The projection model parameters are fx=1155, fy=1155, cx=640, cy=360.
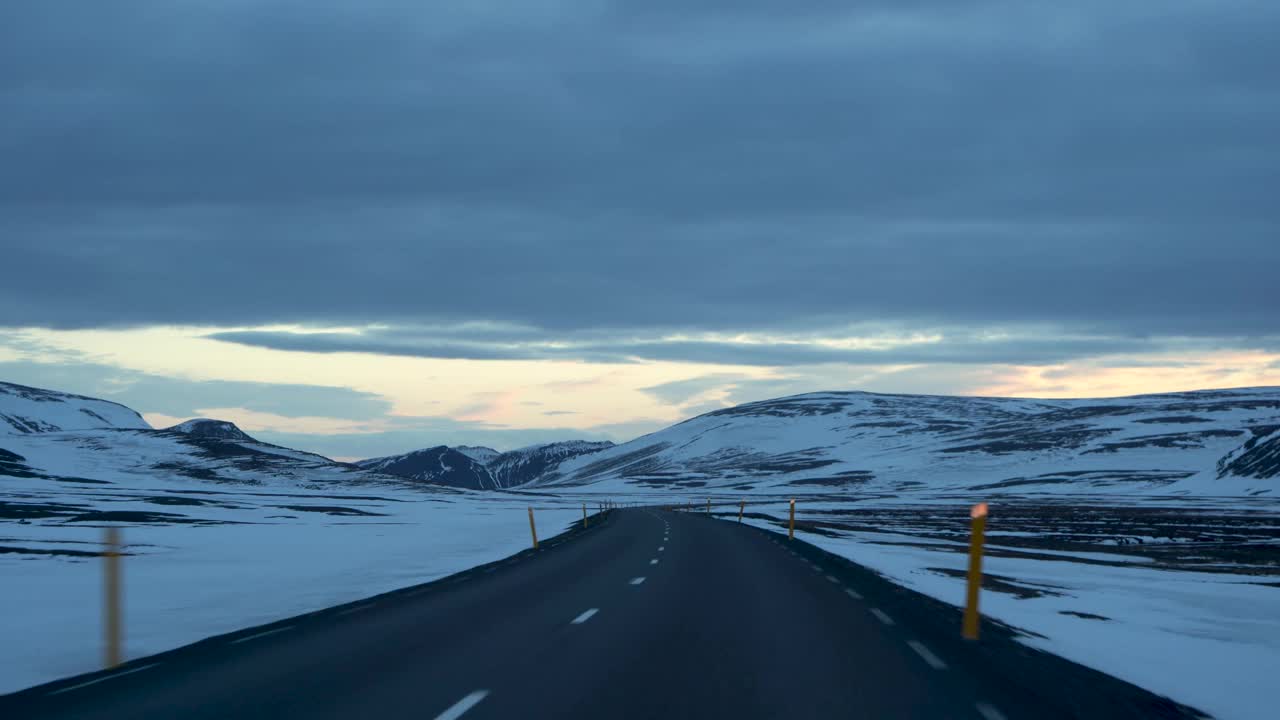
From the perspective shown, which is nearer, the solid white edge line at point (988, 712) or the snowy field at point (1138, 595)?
the solid white edge line at point (988, 712)

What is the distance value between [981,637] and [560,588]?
875 cm

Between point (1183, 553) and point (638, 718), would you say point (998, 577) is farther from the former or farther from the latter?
point (638, 718)

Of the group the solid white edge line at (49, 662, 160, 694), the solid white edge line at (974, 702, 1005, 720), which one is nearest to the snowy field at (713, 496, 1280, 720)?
the solid white edge line at (974, 702, 1005, 720)

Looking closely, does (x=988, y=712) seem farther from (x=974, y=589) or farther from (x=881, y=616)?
(x=881, y=616)

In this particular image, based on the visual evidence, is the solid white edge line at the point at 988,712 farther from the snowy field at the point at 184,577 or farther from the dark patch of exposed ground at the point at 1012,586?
the dark patch of exposed ground at the point at 1012,586

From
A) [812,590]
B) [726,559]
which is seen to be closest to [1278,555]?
[726,559]

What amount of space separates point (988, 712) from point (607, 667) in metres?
3.78

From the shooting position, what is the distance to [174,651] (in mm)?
12680

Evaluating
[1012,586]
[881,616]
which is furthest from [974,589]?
[1012,586]

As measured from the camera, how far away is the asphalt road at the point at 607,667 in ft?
30.3

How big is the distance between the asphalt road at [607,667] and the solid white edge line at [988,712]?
3 centimetres

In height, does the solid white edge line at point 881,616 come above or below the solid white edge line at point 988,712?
below

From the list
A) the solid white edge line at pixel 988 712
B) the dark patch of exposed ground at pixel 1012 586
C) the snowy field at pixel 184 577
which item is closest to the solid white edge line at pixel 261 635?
the snowy field at pixel 184 577

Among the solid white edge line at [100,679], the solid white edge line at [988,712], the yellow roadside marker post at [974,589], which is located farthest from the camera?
the yellow roadside marker post at [974,589]
